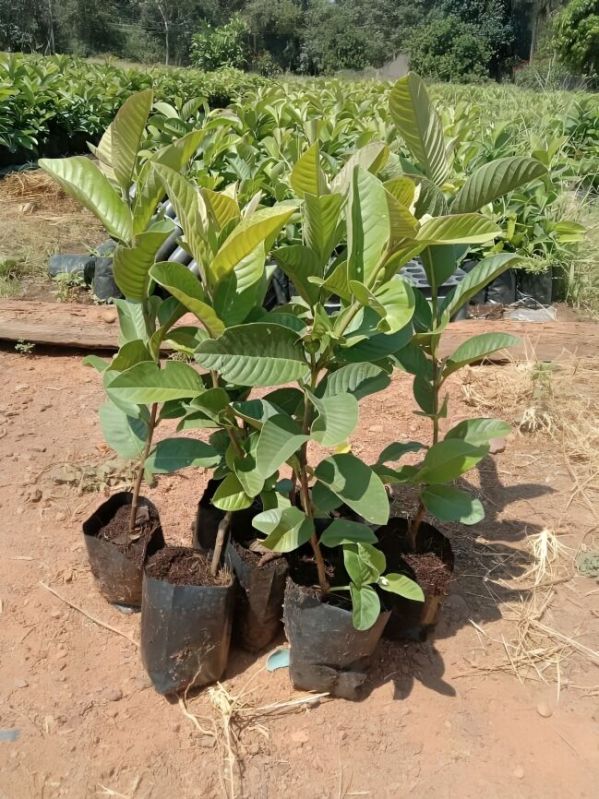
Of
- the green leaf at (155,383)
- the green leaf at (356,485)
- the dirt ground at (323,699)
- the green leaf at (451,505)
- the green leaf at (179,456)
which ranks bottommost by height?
the dirt ground at (323,699)

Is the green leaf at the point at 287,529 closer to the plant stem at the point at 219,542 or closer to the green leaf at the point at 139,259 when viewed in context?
the plant stem at the point at 219,542

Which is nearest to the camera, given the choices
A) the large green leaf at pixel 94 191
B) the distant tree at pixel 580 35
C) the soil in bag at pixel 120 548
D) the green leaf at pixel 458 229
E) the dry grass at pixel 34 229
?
the green leaf at pixel 458 229

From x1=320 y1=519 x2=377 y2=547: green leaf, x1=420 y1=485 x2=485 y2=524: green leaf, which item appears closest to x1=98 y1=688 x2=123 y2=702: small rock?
x1=320 y1=519 x2=377 y2=547: green leaf

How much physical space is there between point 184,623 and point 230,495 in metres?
0.37

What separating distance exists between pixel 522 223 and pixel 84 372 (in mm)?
3135

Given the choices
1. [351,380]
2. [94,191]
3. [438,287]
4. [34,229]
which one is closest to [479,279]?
[438,287]

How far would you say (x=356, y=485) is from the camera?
1.54 meters

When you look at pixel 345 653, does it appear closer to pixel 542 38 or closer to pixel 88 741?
pixel 88 741

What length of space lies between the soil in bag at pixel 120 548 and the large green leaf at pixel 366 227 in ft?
3.58

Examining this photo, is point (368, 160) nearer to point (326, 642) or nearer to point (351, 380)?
point (351, 380)

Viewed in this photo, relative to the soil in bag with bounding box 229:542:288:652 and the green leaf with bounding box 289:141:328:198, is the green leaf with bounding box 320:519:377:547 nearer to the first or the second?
the soil in bag with bounding box 229:542:288:652

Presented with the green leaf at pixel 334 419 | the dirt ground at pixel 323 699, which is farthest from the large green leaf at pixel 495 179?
the dirt ground at pixel 323 699

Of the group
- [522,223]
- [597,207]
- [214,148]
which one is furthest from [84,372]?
[597,207]

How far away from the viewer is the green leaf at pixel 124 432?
1.92 m
